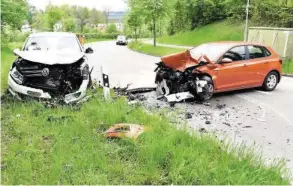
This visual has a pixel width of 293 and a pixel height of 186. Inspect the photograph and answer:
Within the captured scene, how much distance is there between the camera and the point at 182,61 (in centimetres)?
1014

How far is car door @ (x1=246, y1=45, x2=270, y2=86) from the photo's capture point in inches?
433

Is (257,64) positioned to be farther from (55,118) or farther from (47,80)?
(55,118)

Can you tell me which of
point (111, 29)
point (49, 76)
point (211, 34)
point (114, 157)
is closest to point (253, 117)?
point (114, 157)

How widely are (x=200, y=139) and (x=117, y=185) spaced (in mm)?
1824

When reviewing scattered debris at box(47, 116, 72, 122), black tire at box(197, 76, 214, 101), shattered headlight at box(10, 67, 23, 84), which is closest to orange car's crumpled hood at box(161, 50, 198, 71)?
black tire at box(197, 76, 214, 101)

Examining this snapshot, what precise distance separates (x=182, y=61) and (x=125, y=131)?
4636mm

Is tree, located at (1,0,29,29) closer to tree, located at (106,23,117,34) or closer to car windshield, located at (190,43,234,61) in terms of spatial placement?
car windshield, located at (190,43,234,61)

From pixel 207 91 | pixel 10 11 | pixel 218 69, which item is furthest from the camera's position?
pixel 10 11

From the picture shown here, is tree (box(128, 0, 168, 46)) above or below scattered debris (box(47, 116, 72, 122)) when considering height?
above

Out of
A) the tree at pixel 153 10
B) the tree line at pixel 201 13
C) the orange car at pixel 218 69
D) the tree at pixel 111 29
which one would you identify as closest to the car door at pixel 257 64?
the orange car at pixel 218 69

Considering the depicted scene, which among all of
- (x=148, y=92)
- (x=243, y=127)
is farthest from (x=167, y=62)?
(x=243, y=127)

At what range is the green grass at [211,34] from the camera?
1453 inches

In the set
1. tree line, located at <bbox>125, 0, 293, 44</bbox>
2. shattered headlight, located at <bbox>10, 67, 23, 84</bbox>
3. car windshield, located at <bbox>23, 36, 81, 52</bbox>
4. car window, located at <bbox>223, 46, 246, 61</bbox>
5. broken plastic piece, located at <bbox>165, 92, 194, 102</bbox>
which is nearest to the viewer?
shattered headlight, located at <bbox>10, 67, 23, 84</bbox>

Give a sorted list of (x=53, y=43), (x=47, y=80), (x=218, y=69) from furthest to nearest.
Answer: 1. (x=53, y=43)
2. (x=218, y=69)
3. (x=47, y=80)
